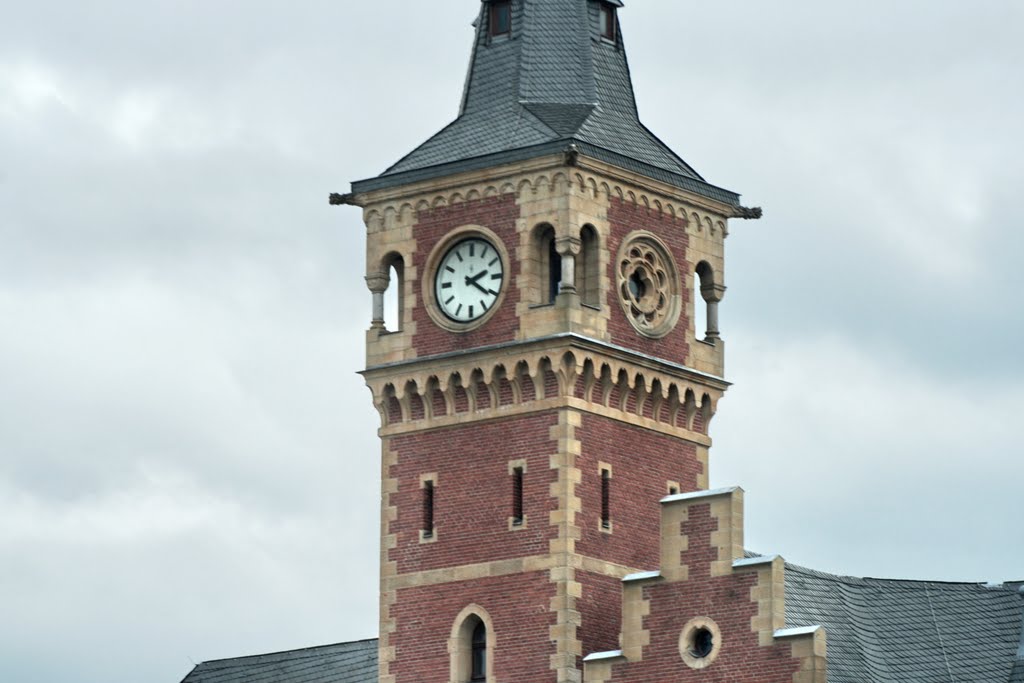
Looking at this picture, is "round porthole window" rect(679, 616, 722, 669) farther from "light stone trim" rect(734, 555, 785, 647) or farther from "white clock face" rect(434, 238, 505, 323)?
"white clock face" rect(434, 238, 505, 323)

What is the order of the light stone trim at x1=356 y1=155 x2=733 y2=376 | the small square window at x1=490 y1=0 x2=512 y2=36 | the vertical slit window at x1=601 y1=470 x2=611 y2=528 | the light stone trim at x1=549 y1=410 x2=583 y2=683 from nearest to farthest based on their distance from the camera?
the light stone trim at x1=549 y1=410 x2=583 y2=683 → the vertical slit window at x1=601 y1=470 x2=611 y2=528 → the light stone trim at x1=356 y1=155 x2=733 y2=376 → the small square window at x1=490 y1=0 x2=512 y2=36

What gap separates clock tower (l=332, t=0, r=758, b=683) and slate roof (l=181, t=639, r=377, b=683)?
33.6 feet

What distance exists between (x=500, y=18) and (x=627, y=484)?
43.1 feet

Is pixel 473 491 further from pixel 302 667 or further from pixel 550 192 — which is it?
pixel 302 667

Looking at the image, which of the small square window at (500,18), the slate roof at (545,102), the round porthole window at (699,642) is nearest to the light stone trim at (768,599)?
the round porthole window at (699,642)

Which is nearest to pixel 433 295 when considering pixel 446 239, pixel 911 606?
pixel 446 239

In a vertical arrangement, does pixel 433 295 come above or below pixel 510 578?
above

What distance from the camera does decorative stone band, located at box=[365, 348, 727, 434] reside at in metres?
87.4

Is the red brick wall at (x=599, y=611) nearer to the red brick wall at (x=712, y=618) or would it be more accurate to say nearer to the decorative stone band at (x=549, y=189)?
the red brick wall at (x=712, y=618)

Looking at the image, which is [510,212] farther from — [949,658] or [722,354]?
[949,658]

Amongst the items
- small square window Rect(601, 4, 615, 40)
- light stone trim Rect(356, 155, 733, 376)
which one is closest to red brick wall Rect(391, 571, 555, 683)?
light stone trim Rect(356, 155, 733, 376)

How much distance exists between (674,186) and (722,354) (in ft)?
14.9

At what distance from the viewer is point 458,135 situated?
91.5m

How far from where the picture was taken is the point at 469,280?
8950 cm
